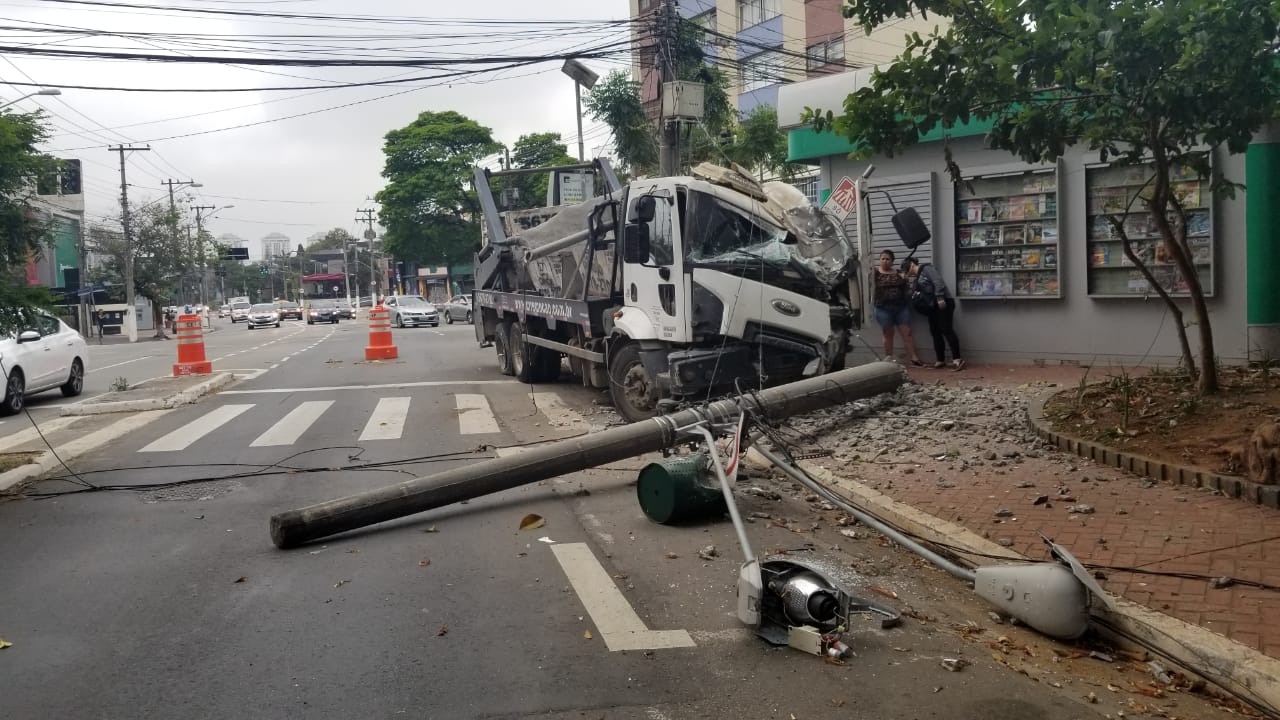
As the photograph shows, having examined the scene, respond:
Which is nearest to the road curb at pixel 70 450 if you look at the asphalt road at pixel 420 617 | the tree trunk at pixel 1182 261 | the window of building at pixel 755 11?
the asphalt road at pixel 420 617

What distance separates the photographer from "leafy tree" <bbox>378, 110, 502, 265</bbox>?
206 feet

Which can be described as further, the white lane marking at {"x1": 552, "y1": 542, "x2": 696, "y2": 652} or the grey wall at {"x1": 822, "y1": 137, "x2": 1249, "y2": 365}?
the grey wall at {"x1": 822, "y1": 137, "x2": 1249, "y2": 365}

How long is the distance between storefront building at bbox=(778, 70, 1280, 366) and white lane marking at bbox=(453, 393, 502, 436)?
4.77 m

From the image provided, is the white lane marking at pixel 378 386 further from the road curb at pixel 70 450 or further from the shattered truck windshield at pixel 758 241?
the shattered truck windshield at pixel 758 241

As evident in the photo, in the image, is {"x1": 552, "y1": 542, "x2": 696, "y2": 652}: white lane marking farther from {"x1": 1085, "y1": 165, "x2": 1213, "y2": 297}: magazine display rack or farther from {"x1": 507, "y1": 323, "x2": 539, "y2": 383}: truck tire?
{"x1": 507, "y1": 323, "x2": 539, "y2": 383}: truck tire

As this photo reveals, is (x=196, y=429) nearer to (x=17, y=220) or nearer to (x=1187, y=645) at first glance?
(x=17, y=220)

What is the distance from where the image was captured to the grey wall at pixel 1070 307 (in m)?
12.4

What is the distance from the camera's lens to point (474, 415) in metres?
12.7

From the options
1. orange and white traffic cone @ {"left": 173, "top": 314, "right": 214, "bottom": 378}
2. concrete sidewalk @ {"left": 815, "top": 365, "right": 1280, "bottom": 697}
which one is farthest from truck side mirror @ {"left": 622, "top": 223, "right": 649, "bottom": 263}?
orange and white traffic cone @ {"left": 173, "top": 314, "right": 214, "bottom": 378}

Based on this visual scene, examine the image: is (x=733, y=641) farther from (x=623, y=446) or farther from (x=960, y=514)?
(x=623, y=446)

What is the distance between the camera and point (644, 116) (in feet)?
91.1

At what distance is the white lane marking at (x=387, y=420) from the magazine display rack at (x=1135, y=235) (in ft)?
29.5

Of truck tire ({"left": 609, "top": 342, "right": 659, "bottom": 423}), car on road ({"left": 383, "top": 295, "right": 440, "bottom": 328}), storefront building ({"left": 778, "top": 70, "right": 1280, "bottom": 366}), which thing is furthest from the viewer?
car on road ({"left": 383, "top": 295, "right": 440, "bottom": 328})

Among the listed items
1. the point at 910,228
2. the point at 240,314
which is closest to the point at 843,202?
the point at 910,228
